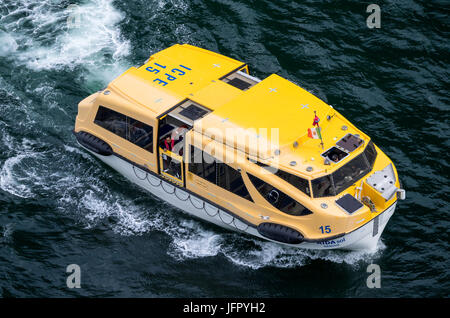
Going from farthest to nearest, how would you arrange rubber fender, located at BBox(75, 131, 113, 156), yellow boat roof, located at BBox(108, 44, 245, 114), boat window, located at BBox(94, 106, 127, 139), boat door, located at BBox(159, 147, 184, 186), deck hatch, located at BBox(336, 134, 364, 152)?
rubber fender, located at BBox(75, 131, 113, 156) → boat window, located at BBox(94, 106, 127, 139) → yellow boat roof, located at BBox(108, 44, 245, 114) → boat door, located at BBox(159, 147, 184, 186) → deck hatch, located at BBox(336, 134, 364, 152)

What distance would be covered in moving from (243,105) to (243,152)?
2043mm

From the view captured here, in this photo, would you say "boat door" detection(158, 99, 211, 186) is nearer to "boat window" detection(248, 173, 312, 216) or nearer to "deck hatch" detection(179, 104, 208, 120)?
"deck hatch" detection(179, 104, 208, 120)

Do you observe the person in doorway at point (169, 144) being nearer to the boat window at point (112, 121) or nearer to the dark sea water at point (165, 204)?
the boat window at point (112, 121)

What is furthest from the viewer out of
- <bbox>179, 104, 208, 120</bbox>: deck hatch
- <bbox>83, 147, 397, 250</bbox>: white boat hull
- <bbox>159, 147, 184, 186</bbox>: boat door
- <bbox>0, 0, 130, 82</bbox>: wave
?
<bbox>0, 0, 130, 82</bbox>: wave

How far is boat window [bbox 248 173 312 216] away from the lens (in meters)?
23.5

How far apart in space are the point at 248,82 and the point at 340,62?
7.17 metres

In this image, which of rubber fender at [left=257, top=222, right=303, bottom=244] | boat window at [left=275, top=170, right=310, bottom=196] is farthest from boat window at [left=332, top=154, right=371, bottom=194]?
rubber fender at [left=257, top=222, right=303, bottom=244]

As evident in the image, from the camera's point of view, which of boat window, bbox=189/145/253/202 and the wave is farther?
the wave

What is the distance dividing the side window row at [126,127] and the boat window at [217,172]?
193 centimetres

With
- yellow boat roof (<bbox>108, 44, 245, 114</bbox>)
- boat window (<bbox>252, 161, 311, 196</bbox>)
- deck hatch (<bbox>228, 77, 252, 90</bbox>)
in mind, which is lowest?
boat window (<bbox>252, 161, 311, 196</bbox>)

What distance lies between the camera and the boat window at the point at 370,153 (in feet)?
81.3

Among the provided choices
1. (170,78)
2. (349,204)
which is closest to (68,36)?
(170,78)

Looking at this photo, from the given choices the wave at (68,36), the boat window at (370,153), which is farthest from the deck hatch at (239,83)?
the wave at (68,36)

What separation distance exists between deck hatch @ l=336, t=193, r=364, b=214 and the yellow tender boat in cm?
3
